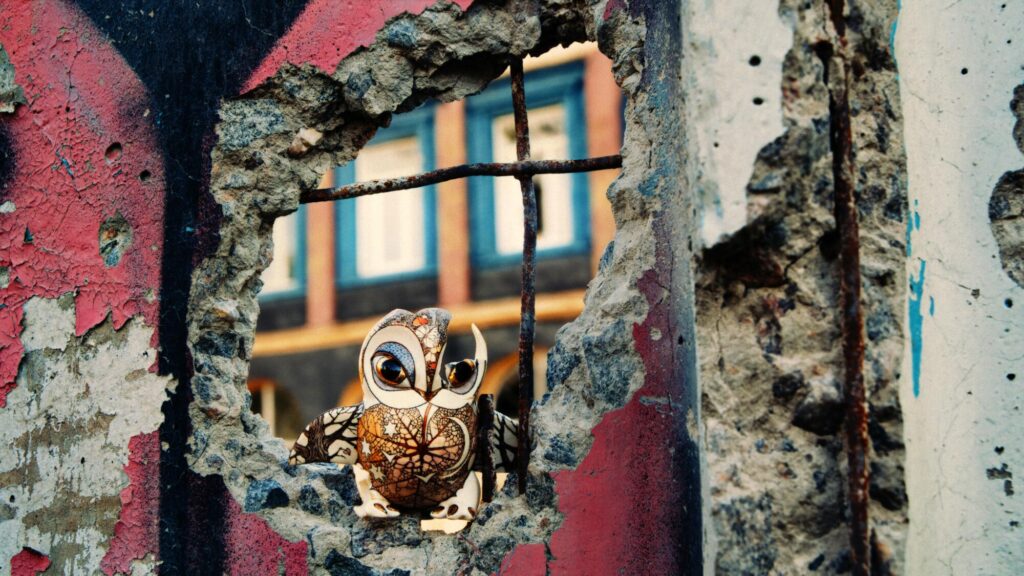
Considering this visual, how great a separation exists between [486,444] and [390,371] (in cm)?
27

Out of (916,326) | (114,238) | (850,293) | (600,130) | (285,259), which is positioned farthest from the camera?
(285,259)

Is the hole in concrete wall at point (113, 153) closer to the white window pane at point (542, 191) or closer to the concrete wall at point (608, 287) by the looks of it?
the concrete wall at point (608, 287)

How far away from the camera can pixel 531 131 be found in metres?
8.67

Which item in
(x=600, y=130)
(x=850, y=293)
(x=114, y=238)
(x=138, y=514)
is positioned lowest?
(x=138, y=514)

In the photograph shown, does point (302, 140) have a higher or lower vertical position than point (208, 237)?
higher

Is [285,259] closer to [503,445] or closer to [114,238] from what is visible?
[114,238]

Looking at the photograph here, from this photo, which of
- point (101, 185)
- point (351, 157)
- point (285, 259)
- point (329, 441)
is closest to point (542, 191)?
point (285, 259)

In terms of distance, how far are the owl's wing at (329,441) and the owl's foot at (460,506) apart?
275 mm

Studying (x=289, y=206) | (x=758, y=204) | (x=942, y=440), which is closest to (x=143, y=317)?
(x=289, y=206)

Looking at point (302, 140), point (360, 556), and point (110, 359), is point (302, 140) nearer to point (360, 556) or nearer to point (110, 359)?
point (110, 359)

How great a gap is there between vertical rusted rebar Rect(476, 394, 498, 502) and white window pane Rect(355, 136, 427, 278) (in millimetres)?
6768

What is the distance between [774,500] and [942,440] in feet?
1.31

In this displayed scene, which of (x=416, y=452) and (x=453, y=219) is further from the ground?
(x=453, y=219)

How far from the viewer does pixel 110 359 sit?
Answer: 8.37 feet
